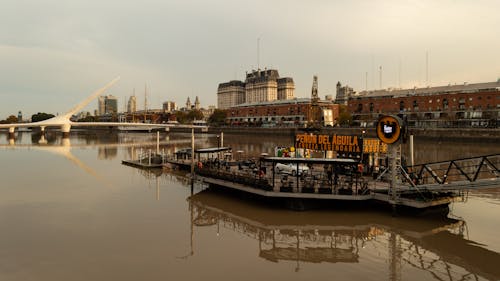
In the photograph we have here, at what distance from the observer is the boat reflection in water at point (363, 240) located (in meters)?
13.8

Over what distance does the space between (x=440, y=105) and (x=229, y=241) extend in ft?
297

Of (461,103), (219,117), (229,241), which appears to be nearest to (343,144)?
(229,241)

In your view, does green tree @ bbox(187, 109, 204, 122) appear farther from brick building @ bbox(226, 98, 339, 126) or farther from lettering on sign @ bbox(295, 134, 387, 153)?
lettering on sign @ bbox(295, 134, 387, 153)

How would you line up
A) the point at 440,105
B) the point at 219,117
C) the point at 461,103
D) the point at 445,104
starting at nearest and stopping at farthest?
the point at 461,103 < the point at 445,104 < the point at 440,105 < the point at 219,117

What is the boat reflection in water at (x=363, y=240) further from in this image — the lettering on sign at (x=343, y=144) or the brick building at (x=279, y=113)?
the brick building at (x=279, y=113)

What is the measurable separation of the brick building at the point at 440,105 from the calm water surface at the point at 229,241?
69.5 m

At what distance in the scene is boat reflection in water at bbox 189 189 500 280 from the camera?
13.8 meters

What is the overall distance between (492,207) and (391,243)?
29.0 ft

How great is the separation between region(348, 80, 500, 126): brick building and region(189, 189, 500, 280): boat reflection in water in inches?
2730

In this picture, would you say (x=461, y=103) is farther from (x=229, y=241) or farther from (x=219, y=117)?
(x=219, y=117)

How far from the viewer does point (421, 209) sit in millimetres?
18953

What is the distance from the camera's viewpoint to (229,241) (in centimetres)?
1673

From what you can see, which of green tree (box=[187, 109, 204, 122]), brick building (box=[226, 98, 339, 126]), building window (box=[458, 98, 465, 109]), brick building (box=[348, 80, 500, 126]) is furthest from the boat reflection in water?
green tree (box=[187, 109, 204, 122])

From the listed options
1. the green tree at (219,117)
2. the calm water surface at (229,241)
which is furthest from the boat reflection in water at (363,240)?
the green tree at (219,117)
